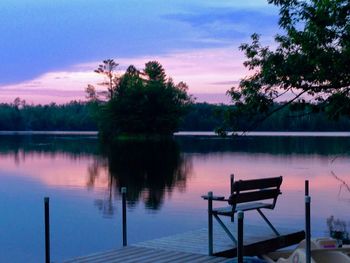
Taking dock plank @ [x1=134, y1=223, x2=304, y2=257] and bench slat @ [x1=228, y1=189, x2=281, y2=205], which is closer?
dock plank @ [x1=134, y1=223, x2=304, y2=257]

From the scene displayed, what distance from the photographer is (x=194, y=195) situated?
906 inches

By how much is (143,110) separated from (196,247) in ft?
247

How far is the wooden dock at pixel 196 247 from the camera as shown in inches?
355

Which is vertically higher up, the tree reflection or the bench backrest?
the bench backrest

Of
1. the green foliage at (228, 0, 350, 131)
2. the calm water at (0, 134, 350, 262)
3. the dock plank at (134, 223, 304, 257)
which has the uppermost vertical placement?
the green foliage at (228, 0, 350, 131)

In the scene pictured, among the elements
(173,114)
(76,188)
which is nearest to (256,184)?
(76,188)

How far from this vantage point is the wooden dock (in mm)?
9016

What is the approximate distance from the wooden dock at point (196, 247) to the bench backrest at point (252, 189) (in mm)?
706

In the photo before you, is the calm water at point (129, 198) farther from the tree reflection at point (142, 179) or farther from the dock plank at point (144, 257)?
the dock plank at point (144, 257)

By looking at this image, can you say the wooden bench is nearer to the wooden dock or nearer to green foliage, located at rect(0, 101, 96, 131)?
the wooden dock

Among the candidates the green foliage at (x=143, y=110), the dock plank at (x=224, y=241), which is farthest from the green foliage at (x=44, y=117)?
the dock plank at (x=224, y=241)

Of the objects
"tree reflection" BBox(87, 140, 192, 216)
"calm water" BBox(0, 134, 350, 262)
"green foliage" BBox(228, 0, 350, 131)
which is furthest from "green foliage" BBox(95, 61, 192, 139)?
"green foliage" BBox(228, 0, 350, 131)

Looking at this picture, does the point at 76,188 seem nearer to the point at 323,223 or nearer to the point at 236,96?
the point at 323,223

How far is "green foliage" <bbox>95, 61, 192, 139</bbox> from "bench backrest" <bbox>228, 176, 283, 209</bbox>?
2903 inches
